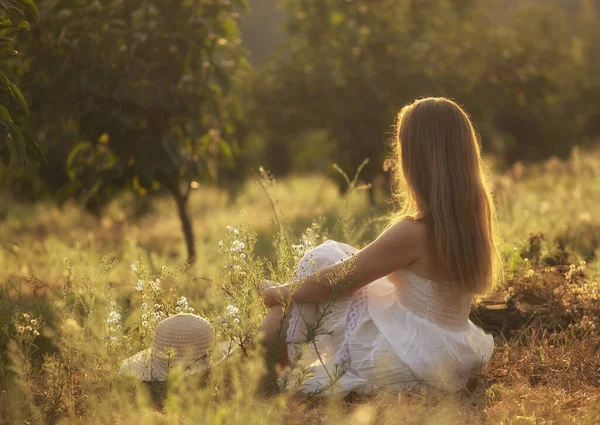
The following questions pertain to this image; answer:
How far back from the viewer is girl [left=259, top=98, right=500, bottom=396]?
9.81 ft

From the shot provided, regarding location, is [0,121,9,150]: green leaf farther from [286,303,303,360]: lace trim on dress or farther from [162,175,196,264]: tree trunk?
[162,175,196,264]: tree trunk

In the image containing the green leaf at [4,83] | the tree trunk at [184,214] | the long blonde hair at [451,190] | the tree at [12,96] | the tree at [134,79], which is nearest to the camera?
the long blonde hair at [451,190]

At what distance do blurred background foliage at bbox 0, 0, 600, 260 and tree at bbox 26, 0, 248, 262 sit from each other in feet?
0.04

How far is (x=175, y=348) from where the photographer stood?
3.05 meters

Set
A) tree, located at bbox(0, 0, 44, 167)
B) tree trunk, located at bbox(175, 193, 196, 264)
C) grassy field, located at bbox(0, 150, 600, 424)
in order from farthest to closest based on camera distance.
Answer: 1. tree trunk, located at bbox(175, 193, 196, 264)
2. tree, located at bbox(0, 0, 44, 167)
3. grassy field, located at bbox(0, 150, 600, 424)

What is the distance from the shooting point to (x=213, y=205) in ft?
46.7

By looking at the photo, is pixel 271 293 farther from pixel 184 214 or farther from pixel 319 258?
pixel 184 214

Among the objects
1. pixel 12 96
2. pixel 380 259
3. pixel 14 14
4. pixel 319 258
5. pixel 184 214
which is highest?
pixel 14 14

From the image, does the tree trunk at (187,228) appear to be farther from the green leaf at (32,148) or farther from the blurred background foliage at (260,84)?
the green leaf at (32,148)

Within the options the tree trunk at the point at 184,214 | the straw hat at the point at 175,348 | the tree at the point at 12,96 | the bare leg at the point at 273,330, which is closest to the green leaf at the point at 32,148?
the tree at the point at 12,96

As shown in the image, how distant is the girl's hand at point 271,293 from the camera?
3.13m

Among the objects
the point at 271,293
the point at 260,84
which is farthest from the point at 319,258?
the point at 260,84

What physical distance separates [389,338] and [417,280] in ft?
0.95

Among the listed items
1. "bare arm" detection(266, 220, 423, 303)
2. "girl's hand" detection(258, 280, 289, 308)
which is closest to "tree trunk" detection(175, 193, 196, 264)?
"girl's hand" detection(258, 280, 289, 308)
